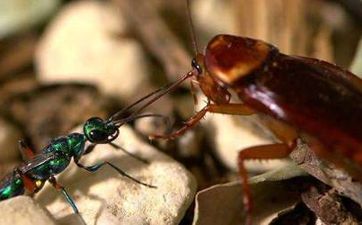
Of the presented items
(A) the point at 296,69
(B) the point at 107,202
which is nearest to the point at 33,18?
(B) the point at 107,202

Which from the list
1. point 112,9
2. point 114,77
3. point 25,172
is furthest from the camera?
point 112,9

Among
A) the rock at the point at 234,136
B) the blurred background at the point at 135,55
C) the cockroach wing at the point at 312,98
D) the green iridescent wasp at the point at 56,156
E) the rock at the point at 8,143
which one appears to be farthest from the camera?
the rock at the point at 8,143

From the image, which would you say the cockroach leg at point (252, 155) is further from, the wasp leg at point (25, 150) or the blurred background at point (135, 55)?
the wasp leg at point (25, 150)

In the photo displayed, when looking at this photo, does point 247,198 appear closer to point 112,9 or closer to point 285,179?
point 285,179

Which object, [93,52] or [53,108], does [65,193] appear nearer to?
[53,108]

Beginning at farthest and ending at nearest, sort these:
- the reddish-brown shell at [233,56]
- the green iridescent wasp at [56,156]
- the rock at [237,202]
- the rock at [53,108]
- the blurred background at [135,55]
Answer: the rock at [53,108]
the blurred background at [135,55]
the green iridescent wasp at [56,156]
the rock at [237,202]
the reddish-brown shell at [233,56]

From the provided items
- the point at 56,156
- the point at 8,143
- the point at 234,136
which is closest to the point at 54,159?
the point at 56,156

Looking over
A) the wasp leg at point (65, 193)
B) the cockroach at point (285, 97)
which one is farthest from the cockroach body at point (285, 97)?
the wasp leg at point (65, 193)

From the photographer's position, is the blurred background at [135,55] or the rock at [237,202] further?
the blurred background at [135,55]
